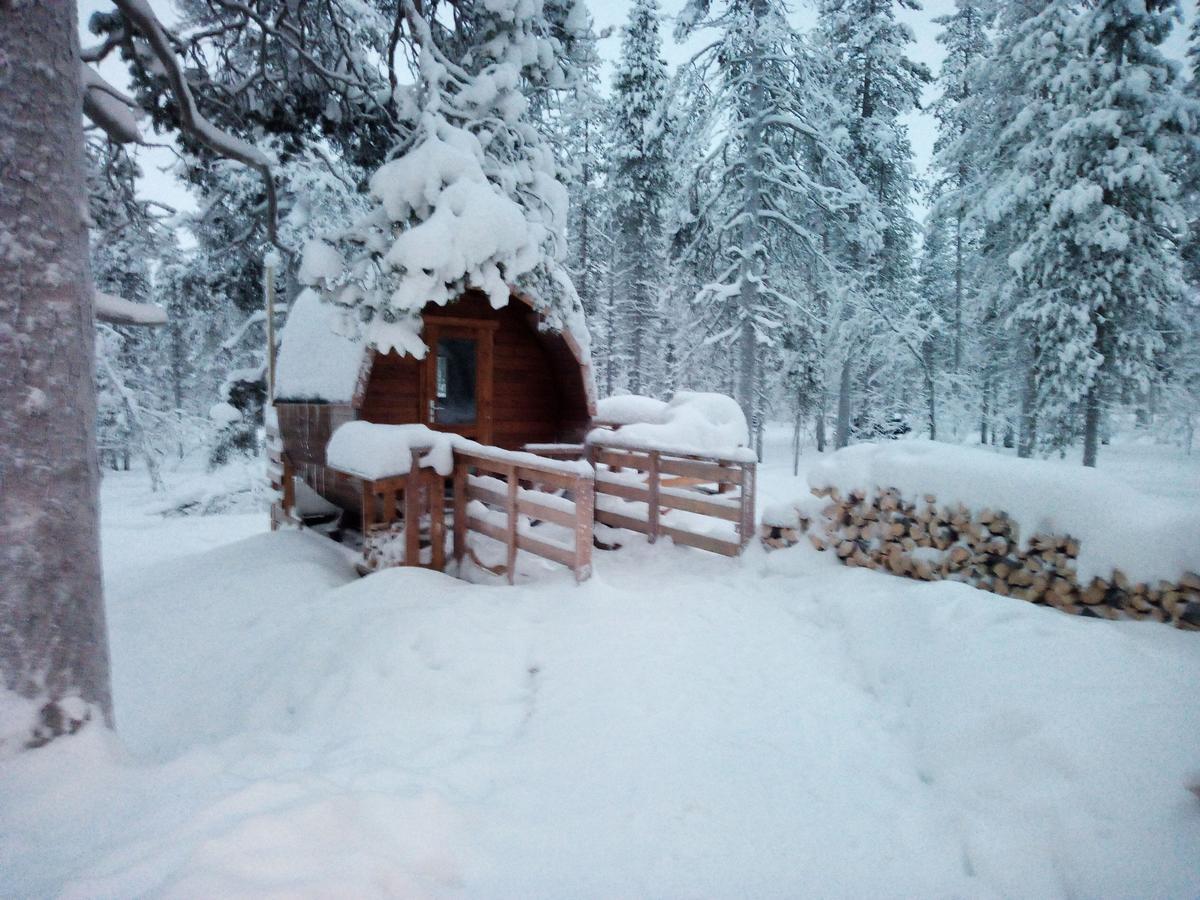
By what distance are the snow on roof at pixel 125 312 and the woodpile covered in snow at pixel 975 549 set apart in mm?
5623

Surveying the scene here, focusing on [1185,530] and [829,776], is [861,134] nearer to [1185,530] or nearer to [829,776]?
[1185,530]

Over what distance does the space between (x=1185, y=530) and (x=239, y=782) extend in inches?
220

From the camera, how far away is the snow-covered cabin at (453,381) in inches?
323

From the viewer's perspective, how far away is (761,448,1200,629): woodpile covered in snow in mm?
4059

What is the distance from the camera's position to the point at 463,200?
5.32 m

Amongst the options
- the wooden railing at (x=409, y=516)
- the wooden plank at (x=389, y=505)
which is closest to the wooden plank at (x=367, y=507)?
the wooden railing at (x=409, y=516)

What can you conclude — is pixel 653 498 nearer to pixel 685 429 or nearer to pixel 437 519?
pixel 685 429

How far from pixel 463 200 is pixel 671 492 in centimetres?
397

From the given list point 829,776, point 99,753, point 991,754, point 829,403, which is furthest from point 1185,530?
point 829,403

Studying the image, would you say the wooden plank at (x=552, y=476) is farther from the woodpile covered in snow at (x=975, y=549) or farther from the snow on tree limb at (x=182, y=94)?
the snow on tree limb at (x=182, y=94)

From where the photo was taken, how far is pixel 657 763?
127 inches

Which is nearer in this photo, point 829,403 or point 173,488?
point 173,488

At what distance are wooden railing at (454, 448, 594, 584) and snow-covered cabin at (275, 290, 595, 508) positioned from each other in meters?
2.15

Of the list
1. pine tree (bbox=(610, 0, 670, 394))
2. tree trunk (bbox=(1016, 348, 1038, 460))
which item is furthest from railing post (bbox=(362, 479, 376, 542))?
pine tree (bbox=(610, 0, 670, 394))
